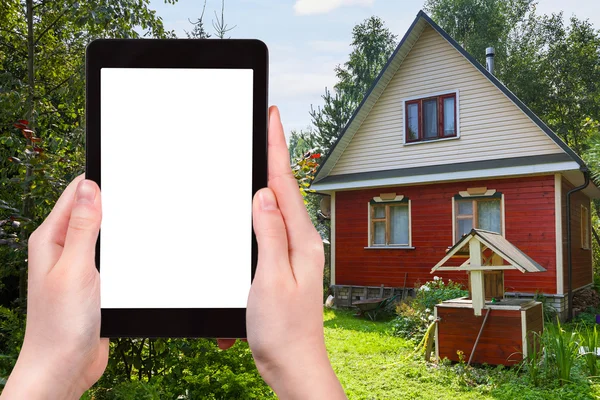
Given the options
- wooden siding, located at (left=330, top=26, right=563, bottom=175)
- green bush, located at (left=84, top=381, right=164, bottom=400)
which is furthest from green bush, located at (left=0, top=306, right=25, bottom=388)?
wooden siding, located at (left=330, top=26, right=563, bottom=175)

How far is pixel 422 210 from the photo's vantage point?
1330 cm

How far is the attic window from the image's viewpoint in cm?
1338

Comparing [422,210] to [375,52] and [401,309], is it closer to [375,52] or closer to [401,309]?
[401,309]

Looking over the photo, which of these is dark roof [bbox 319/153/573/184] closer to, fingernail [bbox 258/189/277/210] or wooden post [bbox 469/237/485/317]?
wooden post [bbox 469/237/485/317]

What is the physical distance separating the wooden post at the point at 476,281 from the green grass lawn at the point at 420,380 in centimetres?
81

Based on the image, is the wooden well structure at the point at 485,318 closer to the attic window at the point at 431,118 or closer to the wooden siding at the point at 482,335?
the wooden siding at the point at 482,335

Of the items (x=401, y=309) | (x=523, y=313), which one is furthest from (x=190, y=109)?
(x=401, y=309)

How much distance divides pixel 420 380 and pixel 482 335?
3.37 feet

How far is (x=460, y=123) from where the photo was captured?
1315 centimetres

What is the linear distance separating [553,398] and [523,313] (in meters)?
1.17

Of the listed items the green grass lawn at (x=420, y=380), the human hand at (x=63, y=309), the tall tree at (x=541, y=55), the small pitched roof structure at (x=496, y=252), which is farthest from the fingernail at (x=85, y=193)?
the tall tree at (x=541, y=55)

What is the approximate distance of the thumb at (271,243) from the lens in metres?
1.04

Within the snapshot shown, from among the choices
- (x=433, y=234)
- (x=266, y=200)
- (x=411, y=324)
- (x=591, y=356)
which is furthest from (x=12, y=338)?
(x=433, y=234)

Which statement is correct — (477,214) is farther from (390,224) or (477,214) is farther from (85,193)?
(85,193)
